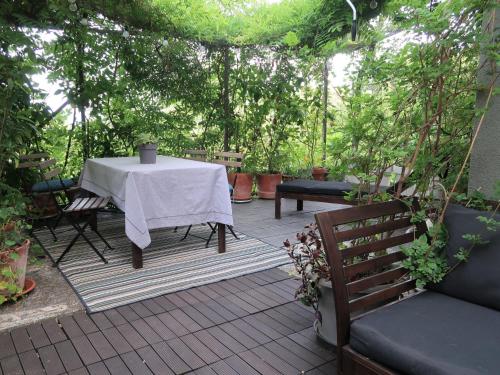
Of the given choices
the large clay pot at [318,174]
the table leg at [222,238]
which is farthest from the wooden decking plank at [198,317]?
the large clay pot at [318,174]

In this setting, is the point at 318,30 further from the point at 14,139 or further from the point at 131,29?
the point at 14,139

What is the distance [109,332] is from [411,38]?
235cm

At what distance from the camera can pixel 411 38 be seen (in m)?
1.93

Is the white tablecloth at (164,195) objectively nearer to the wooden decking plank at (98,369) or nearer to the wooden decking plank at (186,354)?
the wooden decking plank at (186,354)

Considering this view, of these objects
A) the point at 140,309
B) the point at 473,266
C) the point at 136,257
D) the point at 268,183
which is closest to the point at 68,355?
the point at 140,309

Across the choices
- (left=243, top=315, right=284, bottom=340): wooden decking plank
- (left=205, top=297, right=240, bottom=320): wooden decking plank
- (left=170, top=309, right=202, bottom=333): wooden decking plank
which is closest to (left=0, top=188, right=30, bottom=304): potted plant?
(left=170, top=309, right=202, bottom=333): wooden decking plank

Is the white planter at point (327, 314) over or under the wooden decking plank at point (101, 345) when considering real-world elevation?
over

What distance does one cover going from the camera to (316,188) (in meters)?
4.50

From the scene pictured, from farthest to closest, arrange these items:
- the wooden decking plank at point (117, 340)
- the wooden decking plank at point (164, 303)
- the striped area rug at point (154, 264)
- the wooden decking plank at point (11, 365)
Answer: the striped area rug at point (154, 264) → the wooden decking plank at point (164, 303) → the wooden decking plank at point (117, 340) → the wooden decking plank at point (11, 365)

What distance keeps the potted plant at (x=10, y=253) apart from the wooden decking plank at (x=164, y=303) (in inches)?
37.1

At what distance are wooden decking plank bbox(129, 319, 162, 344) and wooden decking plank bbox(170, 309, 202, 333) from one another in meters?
0.18

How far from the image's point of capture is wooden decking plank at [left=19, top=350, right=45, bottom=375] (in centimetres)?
A: 185

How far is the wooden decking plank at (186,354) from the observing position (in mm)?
1917

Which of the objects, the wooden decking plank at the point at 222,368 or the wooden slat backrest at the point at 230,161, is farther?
the wooden slat backrest at the point at 230,161
